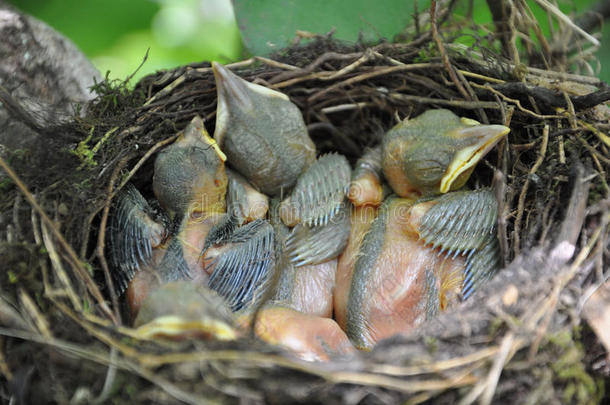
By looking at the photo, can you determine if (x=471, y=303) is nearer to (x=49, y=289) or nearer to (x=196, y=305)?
(x=196, y=305)

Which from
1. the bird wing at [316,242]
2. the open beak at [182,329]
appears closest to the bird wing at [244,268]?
the bird wing at [316,242]

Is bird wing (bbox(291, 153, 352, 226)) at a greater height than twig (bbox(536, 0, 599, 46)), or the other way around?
twig (bbox(536, 0, 599, 46))

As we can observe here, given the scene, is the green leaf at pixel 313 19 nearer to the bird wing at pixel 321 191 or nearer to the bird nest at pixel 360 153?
the bird nest at pixel 360 153

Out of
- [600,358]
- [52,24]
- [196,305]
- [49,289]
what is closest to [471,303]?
[600,358]

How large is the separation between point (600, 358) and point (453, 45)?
0.87 metres

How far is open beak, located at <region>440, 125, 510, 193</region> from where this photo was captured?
1.11m

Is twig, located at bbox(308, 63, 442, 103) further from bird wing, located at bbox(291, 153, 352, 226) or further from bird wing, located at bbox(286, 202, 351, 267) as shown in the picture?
bird wing, located at bbox(286, 202, 351, 267)

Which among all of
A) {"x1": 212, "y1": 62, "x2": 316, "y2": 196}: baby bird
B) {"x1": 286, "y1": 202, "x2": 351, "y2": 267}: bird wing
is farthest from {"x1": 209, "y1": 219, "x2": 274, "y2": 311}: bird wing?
{"x1": 212, "y1": 62, "x2": 316, "y2": 196}: baby bird

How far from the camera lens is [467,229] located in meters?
1.13

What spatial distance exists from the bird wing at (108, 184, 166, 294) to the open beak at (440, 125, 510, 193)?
2.14ft

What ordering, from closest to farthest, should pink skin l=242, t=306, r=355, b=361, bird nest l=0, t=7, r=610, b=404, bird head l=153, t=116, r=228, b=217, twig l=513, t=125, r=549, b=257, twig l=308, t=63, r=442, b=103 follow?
1. bird nest l=0, t=7, r=610, b=404
2. pink skin l=242, t=306, r=355, b=361
3. twig l=513, t=125, r=549, b=257
4. bird head l=153, t=116, r=228, b=217
5. twig l=308, t=63, r=442, b=103

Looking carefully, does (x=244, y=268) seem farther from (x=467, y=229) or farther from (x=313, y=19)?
(x=313, y=19)

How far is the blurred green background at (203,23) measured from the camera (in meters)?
1.46

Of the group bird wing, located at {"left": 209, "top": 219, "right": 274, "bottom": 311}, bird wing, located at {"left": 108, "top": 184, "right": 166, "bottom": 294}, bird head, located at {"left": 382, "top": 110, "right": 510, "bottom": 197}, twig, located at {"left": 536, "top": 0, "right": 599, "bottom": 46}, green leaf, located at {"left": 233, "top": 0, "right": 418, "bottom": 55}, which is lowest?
bird wing, located at {"left": 209, "top": 219, "right": 274, "bottom": 311}
